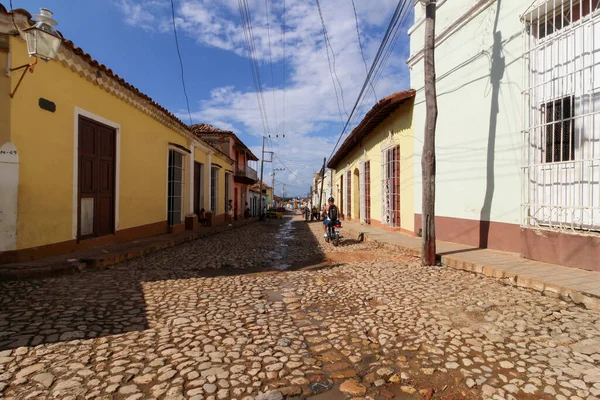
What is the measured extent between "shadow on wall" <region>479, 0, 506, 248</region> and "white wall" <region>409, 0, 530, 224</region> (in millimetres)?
17

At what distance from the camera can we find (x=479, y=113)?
656 centimetres

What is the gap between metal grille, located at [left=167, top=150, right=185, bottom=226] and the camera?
35.1 ft

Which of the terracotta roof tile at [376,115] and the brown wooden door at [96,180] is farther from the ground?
the terracotta roof tile at [376,115]

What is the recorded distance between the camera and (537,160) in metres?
5.18

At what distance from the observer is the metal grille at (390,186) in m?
Result: 10.4

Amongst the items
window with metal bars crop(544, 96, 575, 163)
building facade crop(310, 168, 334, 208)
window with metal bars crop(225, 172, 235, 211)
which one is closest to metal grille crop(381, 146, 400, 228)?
window with metal bars crop(544, 96, 575, 163)

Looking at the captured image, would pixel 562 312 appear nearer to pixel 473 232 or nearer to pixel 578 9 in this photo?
pixel 473 232

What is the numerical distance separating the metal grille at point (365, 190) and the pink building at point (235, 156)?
7.93 metres

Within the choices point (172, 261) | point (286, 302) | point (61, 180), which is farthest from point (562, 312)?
point (61, 180)

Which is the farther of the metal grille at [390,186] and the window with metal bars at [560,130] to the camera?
the metal grille at [390,186]

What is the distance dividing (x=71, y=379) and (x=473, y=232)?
6.72m

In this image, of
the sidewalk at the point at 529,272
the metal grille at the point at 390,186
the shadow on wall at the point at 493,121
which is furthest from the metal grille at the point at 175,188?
the shadow on wall at the point at 493,121

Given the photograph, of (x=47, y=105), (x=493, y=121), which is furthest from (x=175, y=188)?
(x=493, y=121)

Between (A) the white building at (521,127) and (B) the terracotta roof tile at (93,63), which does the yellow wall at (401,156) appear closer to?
(A) the white building at (521,127)
